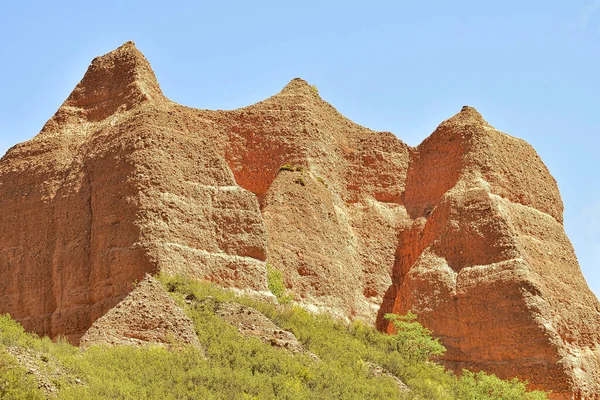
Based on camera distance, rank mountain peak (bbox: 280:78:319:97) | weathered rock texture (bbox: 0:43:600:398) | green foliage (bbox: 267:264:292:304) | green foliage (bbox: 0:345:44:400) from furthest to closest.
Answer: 1. mountain peak (bbox: 280:78:319:97)
2. green foliage (bbox: 267:264:292:304)
3. weathered rock texture (bbox: 0:43:600:398)
4. green foliage (bbox: 0:345:44:400)

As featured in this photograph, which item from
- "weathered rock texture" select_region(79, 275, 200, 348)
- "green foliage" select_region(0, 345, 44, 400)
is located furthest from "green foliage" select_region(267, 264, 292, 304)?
"green foliage" select_region(0, 345, 44, 400)

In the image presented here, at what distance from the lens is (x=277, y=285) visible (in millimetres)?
52000

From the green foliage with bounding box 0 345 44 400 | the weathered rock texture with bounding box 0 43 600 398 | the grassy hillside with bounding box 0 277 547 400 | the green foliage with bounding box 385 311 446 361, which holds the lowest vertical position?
the green foliage with bounding box 0 345 44 400

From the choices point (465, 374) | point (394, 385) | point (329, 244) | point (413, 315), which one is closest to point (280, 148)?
point (329, 244)

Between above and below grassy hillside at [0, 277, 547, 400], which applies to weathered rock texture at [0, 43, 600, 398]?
above

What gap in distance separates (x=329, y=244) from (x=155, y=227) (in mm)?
13135

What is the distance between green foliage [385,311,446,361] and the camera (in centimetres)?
4950

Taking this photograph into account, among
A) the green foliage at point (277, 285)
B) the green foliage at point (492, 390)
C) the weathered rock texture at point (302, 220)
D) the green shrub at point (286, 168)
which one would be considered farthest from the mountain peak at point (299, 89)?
the green foliage at point (492, 390)

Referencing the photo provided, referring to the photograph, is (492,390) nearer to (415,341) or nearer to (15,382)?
(415,341)

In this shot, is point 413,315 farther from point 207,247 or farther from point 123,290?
point 123,290

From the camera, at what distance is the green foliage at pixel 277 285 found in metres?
51.6

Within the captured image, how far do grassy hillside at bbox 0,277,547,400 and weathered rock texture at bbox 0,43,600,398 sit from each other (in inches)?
102

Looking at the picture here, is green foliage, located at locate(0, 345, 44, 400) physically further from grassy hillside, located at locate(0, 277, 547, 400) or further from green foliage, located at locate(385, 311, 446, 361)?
green foliage, located at locate(385, 311, 446, 361)

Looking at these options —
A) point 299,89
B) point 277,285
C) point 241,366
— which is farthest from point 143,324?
point 299,89
